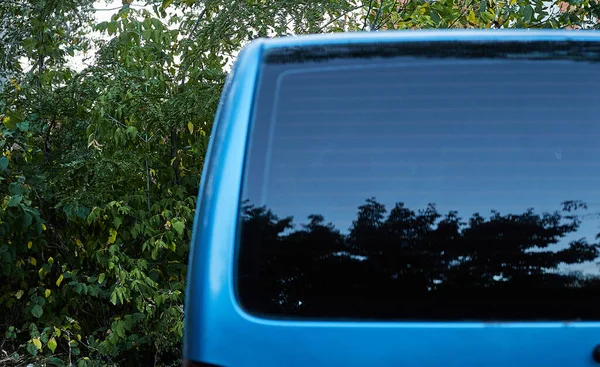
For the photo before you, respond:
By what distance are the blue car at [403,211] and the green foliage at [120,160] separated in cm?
359

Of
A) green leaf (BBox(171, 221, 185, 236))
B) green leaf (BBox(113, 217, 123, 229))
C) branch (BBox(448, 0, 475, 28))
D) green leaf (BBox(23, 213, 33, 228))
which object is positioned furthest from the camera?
branch (BBox(448, 0, 475, 28))

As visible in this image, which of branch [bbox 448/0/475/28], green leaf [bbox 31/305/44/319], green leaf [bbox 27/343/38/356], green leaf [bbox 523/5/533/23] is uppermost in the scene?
branch [bbox 448/0/475/28]

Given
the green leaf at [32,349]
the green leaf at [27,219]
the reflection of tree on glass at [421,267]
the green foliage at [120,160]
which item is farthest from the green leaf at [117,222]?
the reflection of tree on glass at [421,267]

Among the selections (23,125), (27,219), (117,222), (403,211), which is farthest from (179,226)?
(403,211)

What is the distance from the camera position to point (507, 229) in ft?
6.03

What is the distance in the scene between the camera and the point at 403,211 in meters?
1.85

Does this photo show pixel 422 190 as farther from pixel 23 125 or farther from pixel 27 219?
pixel 23 125

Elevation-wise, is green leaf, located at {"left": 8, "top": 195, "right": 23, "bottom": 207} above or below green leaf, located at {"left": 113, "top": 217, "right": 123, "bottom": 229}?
above

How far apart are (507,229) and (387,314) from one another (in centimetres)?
32

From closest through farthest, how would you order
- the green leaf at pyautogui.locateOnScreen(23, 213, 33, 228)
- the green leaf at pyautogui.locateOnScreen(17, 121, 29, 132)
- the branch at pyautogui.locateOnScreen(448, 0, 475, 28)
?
the green leaf at pyautogui.locateOnScreen(23, 213, 33, 228) < the green leaf at pyautogui.locateOnScreen(17, 121, 29, 132) < the branch at pyautogui.locateOnScreen(448, 0, 475, 28)

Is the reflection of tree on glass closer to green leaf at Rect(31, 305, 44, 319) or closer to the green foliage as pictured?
the green foliage

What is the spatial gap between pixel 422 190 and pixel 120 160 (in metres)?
4.04

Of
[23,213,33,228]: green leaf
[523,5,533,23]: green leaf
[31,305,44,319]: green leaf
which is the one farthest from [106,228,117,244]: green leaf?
→ [523,5,533,23]: green leaf

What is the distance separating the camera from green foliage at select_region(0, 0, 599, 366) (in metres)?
5.67
